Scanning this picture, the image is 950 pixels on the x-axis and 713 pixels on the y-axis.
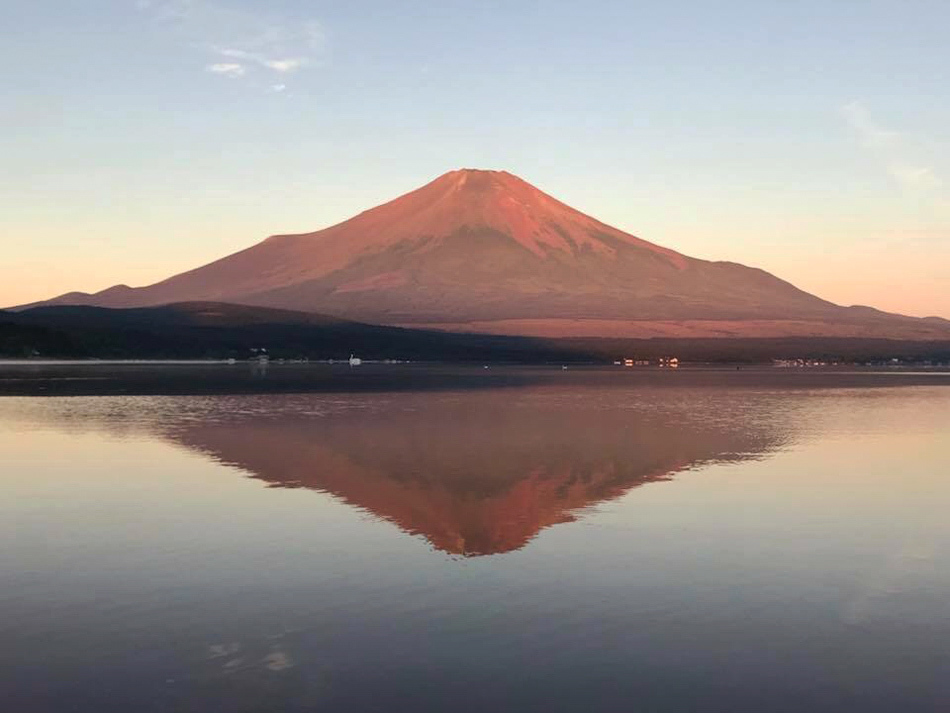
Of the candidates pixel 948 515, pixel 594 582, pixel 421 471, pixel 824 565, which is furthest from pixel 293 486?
pixel 948 515

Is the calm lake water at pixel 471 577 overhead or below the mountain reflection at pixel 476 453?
below

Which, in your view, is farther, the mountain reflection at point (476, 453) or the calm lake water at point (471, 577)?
the mountain reflection at point (476, 453)

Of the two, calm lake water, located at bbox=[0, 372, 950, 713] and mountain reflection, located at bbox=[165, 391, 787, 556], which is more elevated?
mountain reflection, located at bbox=[165, 391, 787, 556]

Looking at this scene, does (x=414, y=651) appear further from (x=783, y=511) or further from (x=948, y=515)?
(x=948, y=515)

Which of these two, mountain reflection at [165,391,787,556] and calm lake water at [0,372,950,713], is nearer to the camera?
calm lake water at [0,372,950,713]
